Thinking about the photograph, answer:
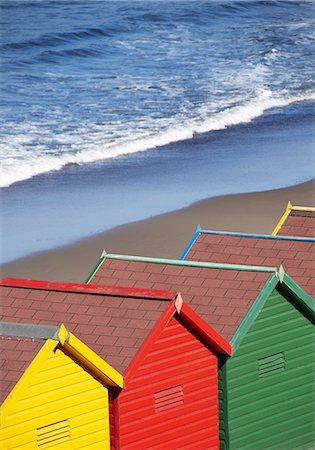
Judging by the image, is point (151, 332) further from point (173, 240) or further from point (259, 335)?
point (173, 240)

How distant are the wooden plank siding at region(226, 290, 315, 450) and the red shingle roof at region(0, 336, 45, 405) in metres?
2.06

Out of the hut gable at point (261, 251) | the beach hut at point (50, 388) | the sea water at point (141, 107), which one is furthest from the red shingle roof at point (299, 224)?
the sea water at point (141, 107)

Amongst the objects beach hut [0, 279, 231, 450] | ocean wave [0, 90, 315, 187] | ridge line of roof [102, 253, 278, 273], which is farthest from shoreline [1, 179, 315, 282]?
beach hut [0, 279, 231, 450]

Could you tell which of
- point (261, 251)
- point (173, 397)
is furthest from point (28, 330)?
point (261, 251)

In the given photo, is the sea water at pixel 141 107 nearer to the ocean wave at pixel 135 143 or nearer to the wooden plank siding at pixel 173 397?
the ocean wave at pixel 135 143

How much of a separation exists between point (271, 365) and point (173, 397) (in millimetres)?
1118

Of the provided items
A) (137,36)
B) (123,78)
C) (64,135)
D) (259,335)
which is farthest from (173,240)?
(137,36)

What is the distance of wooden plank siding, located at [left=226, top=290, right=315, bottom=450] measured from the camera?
13586 mm

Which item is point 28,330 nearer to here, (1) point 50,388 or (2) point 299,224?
(1) point 50,388

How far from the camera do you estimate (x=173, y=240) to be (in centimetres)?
2180

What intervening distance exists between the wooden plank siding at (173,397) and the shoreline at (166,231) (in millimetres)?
6717

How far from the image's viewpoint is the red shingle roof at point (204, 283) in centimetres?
1362

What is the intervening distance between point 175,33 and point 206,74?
8.03 meters

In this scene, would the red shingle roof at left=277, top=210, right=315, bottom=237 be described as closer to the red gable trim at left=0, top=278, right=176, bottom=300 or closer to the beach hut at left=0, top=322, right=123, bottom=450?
the red gable trim at left=0, top=278, right=176, bottom=300
